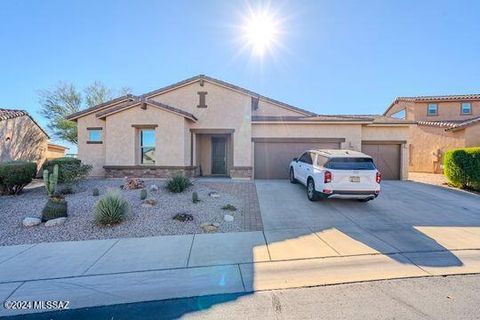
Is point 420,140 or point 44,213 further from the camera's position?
point 420,140

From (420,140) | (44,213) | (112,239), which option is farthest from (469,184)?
(44,213)

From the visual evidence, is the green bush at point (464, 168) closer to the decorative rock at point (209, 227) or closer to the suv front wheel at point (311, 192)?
the suv front wheel at point (311, 192)

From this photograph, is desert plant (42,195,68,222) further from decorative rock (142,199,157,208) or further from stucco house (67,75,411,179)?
stucco house (67,75,411,179)

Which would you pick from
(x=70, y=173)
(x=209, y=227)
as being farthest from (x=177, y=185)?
Answer: (x=70, y=173)

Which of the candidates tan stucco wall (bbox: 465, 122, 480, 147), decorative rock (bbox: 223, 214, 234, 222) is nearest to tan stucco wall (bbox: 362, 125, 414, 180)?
tan stucco wall (bbox: 465, 122, 480, 147)

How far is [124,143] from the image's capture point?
523 inches

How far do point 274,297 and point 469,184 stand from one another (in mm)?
13519

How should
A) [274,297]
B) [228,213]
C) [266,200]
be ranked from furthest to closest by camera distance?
[266,200]
[228,213]
[274,297]

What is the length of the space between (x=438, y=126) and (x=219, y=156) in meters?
18.2

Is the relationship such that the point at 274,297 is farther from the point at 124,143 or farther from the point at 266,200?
the point at 124,143

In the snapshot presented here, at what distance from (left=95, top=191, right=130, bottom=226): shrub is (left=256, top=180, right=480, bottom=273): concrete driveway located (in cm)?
408

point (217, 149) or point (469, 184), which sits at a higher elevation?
point (217, 149)

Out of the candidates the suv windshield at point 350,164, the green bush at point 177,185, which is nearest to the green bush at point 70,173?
the green bush at point 177,185

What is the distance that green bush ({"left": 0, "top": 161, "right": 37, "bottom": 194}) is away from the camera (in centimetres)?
955
